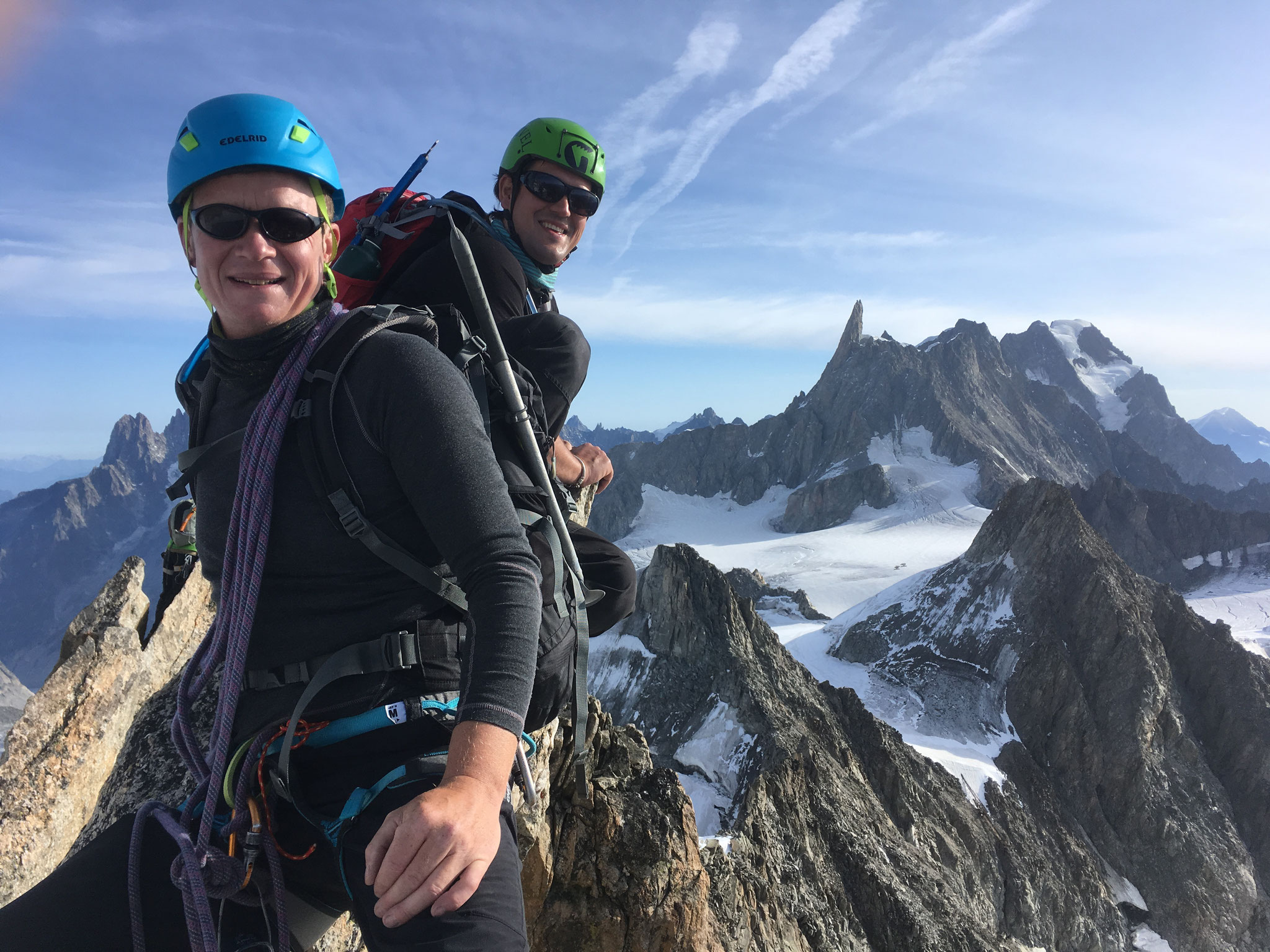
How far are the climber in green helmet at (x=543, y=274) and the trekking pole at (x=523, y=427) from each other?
0.67 ft

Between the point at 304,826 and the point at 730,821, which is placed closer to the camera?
the point at 304,826

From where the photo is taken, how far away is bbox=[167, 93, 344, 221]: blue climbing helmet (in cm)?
265

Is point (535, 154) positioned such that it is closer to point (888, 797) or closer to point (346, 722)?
point (346, 722)

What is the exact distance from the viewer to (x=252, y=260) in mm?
2629

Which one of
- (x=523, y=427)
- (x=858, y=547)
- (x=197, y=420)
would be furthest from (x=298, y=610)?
(x=858, y=547)

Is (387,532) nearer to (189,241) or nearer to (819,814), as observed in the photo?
(189,241)

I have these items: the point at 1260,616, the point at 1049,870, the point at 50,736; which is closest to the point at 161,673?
the point at 50,736

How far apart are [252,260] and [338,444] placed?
0.82 metres

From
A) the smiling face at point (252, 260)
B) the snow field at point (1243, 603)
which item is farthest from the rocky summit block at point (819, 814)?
the snow field at point (1243, 603)

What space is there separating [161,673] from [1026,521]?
72470 mm

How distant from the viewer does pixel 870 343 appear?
17400 cm

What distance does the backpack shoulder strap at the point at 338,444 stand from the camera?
246 centimetres

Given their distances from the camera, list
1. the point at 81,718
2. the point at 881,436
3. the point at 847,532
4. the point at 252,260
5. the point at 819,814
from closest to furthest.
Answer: the point at 252,260 → the point at 81,718 → the point at 819,814 → the point at 847,532 → the point at 881,436

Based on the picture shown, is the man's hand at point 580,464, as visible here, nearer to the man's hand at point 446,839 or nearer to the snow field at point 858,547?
the man's hand at point 446,839
